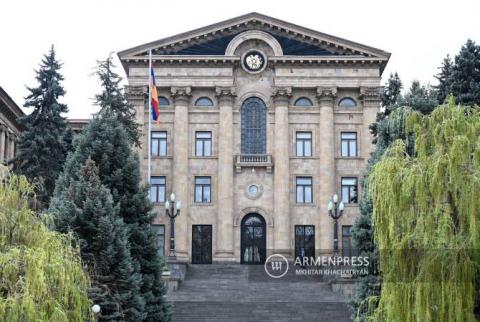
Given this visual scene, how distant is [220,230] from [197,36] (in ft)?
37.3

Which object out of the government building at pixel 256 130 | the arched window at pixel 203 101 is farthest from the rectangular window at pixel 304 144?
the arched window at pixel 203 101

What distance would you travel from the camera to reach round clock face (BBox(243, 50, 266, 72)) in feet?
159

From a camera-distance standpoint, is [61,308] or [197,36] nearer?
[61,308]

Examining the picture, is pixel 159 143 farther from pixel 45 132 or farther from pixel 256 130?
pixel 45 132

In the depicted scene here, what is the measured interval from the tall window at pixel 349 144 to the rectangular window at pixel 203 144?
25.7 ft

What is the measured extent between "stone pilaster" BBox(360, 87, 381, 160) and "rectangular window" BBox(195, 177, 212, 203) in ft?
30.0

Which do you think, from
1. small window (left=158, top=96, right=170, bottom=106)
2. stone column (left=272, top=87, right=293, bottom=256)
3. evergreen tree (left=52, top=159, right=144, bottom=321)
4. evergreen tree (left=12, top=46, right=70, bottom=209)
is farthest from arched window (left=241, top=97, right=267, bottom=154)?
evergreen tree (left=52, top=159, right=144, bottom=321)

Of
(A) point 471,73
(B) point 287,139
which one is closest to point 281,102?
(B) point 287,139

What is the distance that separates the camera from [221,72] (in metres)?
47.9

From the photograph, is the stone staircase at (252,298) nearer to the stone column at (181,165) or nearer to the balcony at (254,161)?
the stone column at (181,165)

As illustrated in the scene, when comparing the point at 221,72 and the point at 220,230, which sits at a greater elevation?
the point at 221,72

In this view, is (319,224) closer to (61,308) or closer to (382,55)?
(382,55)

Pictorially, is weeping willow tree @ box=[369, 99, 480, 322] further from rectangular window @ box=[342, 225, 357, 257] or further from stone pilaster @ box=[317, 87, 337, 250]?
stone pilaster @ box=[317, 87, 337, 250]

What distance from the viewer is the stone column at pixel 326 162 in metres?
46.1
